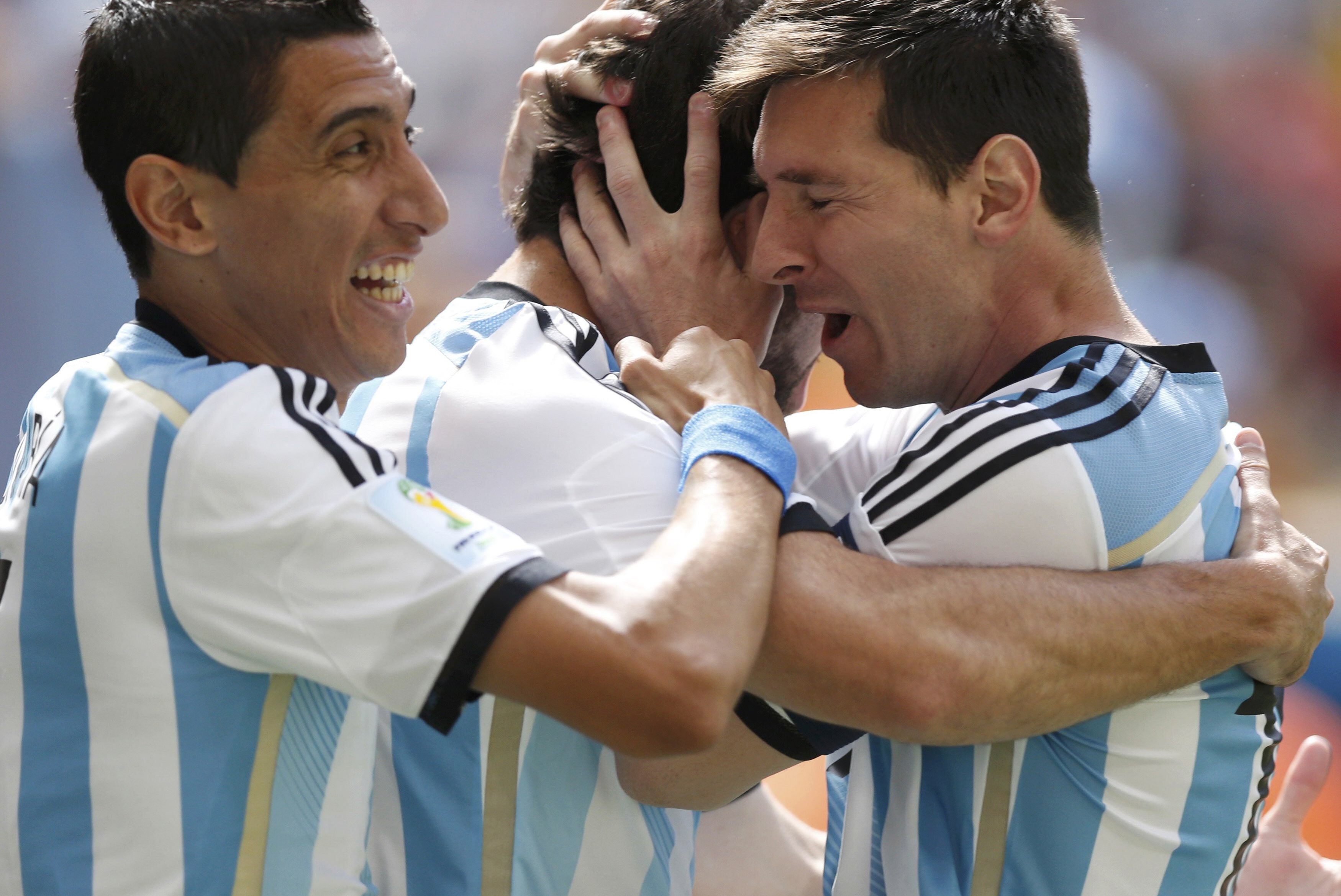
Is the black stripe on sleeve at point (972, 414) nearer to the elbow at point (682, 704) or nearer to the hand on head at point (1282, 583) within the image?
the hand on head at point (1282, 583)

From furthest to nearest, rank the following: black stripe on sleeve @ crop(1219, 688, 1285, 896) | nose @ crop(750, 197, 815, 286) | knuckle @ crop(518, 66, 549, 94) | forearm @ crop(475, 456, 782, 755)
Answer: knuckle @ crop(518, 66, 549, 94) → nose @ crop(750, 197, 815, 286) → black stripe on sleeve @ crop(1219, 688, 1285, 896) → forearm @ crop(475, 456, 782, 755)

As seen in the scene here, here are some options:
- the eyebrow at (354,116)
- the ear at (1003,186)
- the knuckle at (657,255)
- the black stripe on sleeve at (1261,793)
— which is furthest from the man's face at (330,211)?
the black stripe on sleeve at (1261,793)

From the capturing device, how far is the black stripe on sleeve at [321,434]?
1302mm

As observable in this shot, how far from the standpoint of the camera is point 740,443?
1.60 m

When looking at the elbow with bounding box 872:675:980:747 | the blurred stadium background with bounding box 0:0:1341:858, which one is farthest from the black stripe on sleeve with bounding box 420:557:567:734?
the blurred stadium background with bounding box 0:0:1341:858

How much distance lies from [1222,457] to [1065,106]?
2.16 ft

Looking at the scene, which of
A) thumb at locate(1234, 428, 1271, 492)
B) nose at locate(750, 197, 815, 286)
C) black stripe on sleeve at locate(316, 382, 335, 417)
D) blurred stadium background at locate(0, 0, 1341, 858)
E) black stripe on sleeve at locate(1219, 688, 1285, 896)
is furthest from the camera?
blurred stadium background at locate(0, 0, 1341, 858)

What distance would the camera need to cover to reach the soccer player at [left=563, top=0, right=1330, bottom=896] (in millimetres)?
1550

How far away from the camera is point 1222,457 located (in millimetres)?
1776

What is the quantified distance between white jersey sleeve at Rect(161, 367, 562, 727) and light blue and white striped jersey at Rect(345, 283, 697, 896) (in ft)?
0.98

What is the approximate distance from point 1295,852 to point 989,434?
1619mm

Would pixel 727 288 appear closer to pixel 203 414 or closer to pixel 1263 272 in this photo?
pixel 203 414

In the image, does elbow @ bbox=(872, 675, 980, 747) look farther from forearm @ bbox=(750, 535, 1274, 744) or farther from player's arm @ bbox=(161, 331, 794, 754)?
player's arm @ bbox=(161, 331, 794, 754)

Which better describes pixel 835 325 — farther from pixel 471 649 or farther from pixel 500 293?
pixel 471 649
